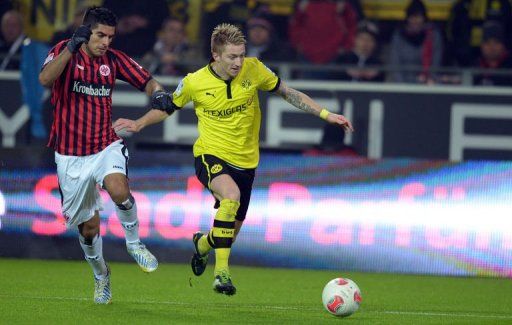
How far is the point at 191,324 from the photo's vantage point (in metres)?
7.43

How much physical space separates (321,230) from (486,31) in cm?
424

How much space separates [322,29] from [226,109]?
6.39m

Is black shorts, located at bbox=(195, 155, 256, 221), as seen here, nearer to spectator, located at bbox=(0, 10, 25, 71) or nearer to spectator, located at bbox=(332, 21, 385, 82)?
spectator, located at bbox=(332, 21, 385, 82)

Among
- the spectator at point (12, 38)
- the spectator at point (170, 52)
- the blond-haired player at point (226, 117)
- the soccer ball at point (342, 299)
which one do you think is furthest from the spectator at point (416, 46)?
the soccer ball at point (342, 299)

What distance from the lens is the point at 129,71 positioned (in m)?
8.70

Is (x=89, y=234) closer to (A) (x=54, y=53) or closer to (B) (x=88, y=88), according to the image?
(B) (x=88, y=88)

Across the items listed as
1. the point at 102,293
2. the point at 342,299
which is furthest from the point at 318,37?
the point at 342,299

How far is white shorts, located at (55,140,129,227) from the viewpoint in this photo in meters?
8.38

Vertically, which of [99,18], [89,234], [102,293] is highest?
[99,18]

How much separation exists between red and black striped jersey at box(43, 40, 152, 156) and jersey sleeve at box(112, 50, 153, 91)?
14 centimetres

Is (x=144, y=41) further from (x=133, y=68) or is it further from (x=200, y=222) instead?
(x=133, y=68)

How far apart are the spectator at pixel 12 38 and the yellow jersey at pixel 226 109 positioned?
21.5ft

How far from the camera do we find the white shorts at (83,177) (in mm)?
8375

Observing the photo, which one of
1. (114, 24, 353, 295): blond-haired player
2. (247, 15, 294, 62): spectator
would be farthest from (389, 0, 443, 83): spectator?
(114, 24, 353, 295): blond-haired player
